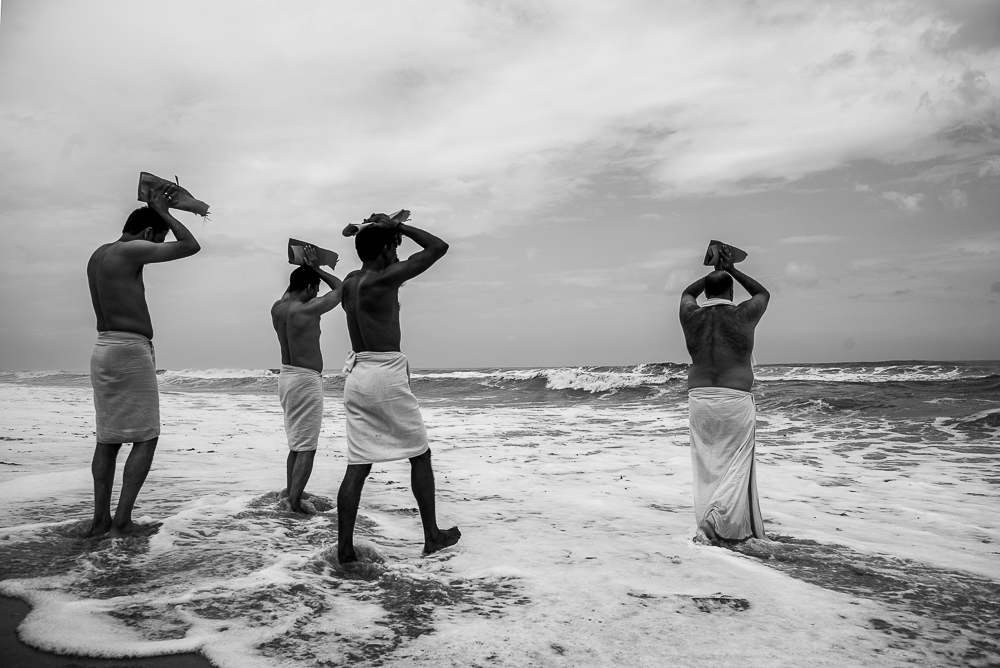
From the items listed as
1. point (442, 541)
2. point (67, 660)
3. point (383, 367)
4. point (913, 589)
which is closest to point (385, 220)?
point (383, 367)

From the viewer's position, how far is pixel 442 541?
404 cm

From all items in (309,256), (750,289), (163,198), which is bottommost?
(750,289)

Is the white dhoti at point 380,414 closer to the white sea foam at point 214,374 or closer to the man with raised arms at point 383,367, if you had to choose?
the man with raised arms at point 383,367

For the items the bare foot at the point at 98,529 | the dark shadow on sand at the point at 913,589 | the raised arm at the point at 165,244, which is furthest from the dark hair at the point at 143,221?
the dark shadow on sand at the point at 913,589

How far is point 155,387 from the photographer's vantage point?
→ 425 cm

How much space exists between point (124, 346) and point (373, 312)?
5.42 feet

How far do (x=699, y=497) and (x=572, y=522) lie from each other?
1006 millimetres

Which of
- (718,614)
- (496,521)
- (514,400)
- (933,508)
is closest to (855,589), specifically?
(718,614)

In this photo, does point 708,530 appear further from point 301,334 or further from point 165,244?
point 165,244

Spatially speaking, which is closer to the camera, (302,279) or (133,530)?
(133,530)

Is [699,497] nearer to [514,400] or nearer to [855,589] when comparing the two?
[855,589]

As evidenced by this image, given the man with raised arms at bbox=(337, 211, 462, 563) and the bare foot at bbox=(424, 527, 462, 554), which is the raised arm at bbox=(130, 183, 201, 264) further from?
the bare foot at bbox=(424, 527, 462, 554)

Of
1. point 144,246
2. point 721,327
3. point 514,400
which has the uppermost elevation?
point 144,246

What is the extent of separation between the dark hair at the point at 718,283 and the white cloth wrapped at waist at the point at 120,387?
3778 millimetres
